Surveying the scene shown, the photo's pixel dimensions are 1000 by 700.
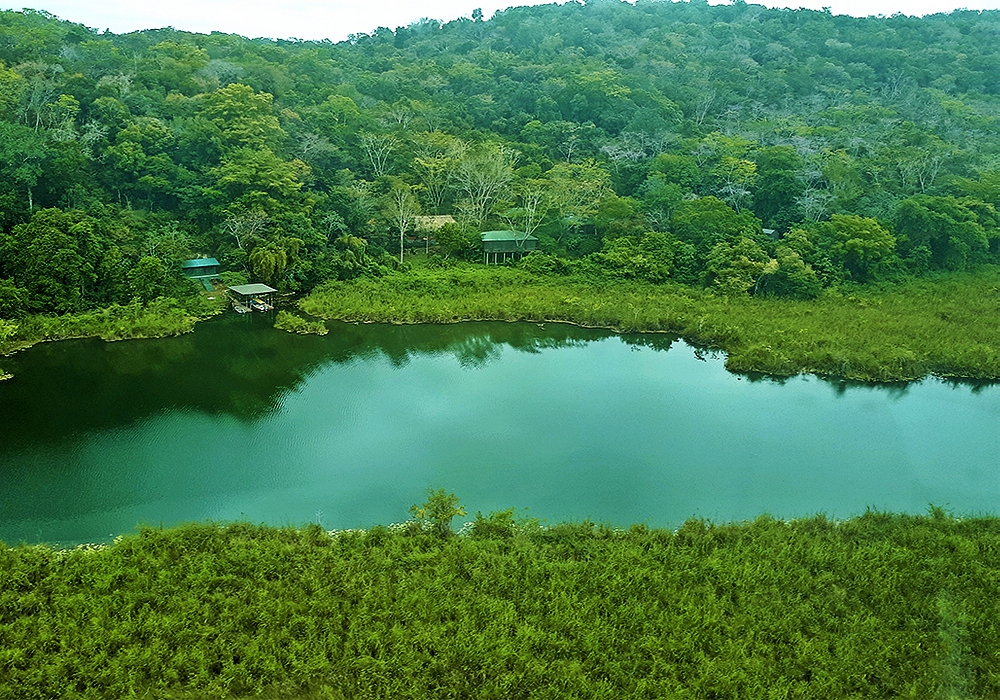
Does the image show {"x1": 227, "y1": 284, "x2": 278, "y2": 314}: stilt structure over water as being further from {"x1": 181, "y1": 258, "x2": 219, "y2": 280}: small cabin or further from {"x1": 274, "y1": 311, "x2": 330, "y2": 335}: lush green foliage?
{"x1": 274, "y1": 311, "x2": 330, "y2": 335}: lush green foliage

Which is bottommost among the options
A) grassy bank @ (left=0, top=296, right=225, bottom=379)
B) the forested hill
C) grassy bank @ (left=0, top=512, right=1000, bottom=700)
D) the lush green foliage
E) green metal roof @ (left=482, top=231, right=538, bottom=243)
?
grassy bank @ (left=0, top=512, right=1000, bottom=700)

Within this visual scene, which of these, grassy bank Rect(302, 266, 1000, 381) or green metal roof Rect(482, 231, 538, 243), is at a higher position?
green metal roof Rect(482, 231, 538, 243)

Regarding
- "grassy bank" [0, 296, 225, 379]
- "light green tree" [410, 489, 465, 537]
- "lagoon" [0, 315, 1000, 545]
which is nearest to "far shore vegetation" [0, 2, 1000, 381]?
"grassy bank" [0, 296, 225, 379]

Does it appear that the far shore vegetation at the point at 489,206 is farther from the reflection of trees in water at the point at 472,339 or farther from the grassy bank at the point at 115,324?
the reflection of trees in water at the point at 472,339

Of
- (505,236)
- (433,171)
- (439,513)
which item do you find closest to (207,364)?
(439,513)

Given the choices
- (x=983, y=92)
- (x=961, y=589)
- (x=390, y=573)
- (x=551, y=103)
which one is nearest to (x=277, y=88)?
(x=551, y=103)

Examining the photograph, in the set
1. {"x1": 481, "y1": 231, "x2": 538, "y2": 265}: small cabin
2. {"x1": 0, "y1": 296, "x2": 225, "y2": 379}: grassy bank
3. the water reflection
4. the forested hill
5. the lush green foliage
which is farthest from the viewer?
{"x1": 481, "y1": 231, "x2": 538, "y2": 265}: small cabin
